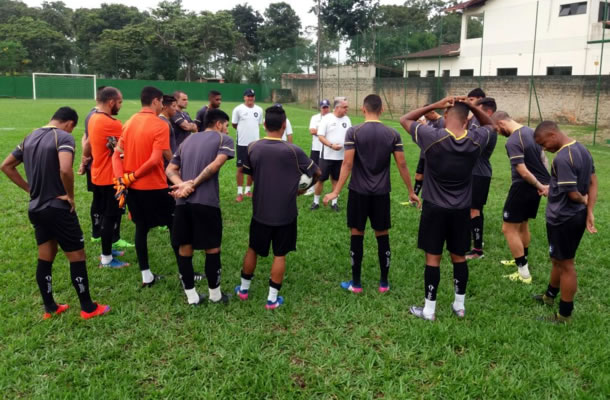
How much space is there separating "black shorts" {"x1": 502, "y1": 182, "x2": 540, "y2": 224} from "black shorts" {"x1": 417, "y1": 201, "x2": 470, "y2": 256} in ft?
4.29

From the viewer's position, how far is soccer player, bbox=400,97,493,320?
3957 mm

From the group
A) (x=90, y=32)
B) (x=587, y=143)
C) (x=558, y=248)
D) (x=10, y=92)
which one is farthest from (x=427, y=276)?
(x=90, y=32)

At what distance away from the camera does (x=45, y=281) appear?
13.7 feet

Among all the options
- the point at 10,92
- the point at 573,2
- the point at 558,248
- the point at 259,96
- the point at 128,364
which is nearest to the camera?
the point at 128,364

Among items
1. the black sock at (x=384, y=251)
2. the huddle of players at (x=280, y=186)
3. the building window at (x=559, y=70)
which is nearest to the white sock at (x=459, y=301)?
the huddle of players at (x=280, y=186)

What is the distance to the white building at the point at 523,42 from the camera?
26.1 meters

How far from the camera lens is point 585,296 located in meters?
4.85

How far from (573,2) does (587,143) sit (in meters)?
14.0

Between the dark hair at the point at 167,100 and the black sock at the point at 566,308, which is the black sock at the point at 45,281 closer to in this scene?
the dark hair at the point at 167,100

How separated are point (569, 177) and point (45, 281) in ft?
15.9

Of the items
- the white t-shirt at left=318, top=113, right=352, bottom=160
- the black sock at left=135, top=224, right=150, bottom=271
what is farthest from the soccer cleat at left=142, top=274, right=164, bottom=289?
the white t-shirt at left=318, top=113, right=352, bottom=160

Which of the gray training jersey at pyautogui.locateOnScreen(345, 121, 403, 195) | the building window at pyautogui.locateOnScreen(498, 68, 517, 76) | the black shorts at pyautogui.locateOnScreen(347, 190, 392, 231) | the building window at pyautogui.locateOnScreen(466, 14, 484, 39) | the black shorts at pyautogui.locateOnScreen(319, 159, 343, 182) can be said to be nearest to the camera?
the gray training jersey at pyautogui.locateOnScreen(345, 121, 403, 195)

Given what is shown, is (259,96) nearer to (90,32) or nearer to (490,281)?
(90,32)

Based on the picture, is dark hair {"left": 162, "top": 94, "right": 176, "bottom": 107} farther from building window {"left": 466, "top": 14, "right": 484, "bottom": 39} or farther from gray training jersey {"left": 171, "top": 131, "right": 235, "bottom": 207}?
building window {"left": 466, "top": 14, "right": 484, "bottom": 39}
